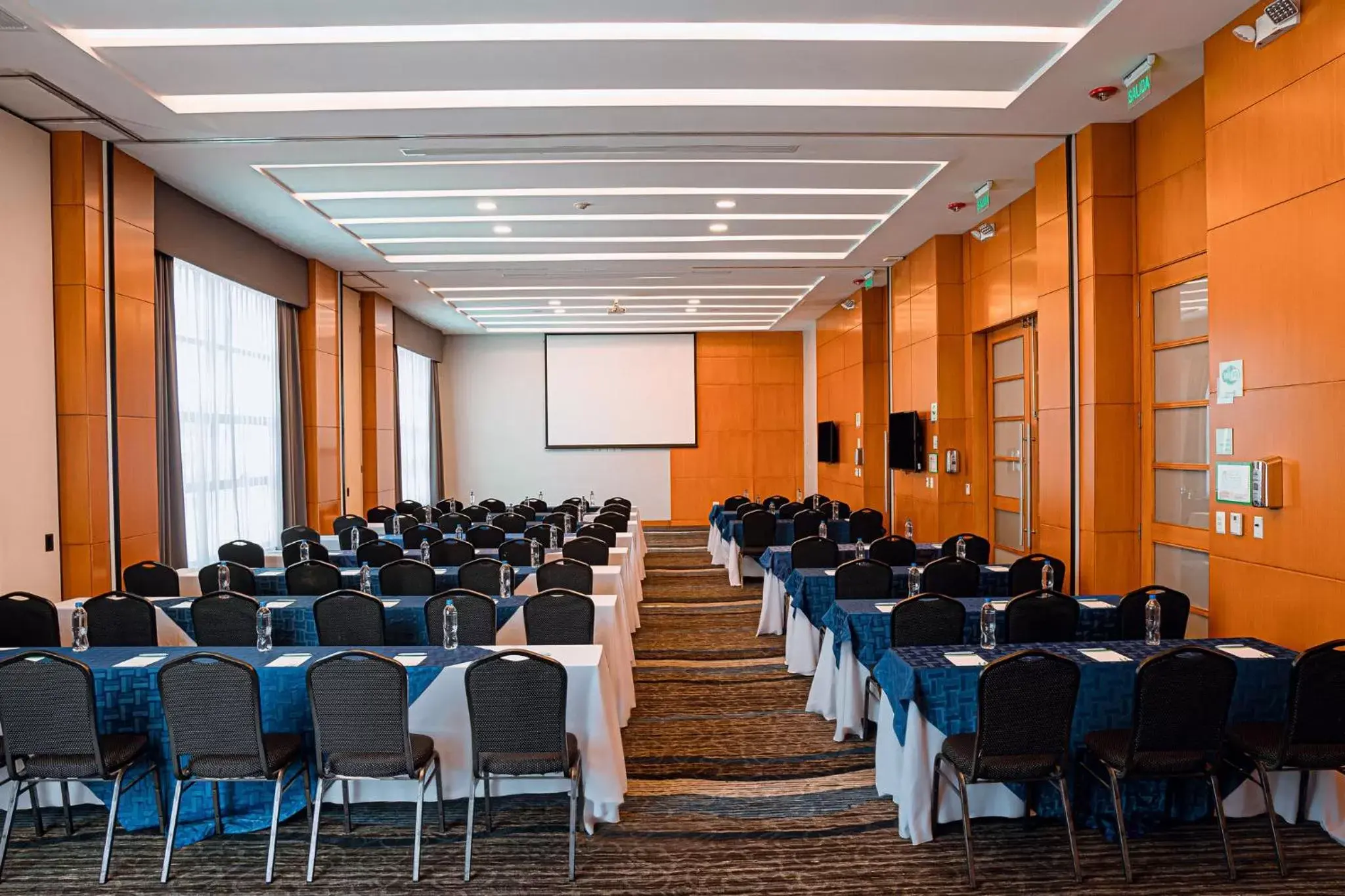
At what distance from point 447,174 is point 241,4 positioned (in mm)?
2994

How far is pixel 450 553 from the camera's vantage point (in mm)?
7707

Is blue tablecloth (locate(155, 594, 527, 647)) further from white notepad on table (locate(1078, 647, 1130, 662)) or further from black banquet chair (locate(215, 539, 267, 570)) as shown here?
white notepad on table (locate(1078, 647, 1130, 662))

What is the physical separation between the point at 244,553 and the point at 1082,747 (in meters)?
7.09

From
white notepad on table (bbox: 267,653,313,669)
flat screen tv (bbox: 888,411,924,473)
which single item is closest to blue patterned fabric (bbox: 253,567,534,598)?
white notepad on table (bbox: 267,653,313,669)

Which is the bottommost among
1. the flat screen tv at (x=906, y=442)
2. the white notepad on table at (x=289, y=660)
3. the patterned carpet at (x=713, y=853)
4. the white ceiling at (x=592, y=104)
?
the patterned carpet at (x=713, y=853)

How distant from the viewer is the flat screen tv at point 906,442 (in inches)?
455

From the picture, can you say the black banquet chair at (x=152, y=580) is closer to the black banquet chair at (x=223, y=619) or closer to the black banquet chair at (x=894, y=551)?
the black banquet chair at (x=223, y=619)

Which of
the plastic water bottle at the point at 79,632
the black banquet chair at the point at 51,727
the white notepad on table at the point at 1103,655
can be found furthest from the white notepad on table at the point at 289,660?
the white notepad on table at the point at 1103,655

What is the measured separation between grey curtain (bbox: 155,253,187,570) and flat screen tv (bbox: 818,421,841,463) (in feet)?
36.0

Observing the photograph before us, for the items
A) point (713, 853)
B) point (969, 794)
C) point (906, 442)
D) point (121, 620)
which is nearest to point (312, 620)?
point (121, 620)

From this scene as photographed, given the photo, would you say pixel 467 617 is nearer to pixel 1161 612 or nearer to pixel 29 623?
pixel 29 623

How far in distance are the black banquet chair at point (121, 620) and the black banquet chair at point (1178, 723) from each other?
5.26 metres

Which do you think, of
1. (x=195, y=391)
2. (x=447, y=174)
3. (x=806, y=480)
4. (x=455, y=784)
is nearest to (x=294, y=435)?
(x=195, y=391)

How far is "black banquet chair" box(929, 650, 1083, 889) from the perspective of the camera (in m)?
3.64
